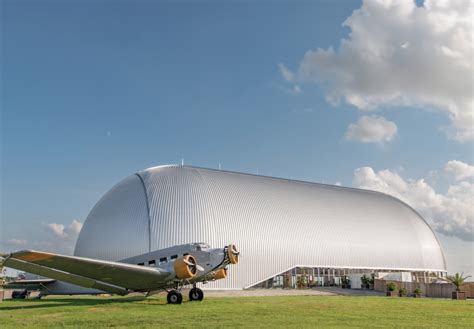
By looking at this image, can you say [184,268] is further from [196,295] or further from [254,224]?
[254,224]

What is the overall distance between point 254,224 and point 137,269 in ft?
107

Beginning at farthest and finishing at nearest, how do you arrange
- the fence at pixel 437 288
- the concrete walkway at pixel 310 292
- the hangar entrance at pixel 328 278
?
the hangar entrance at pixel 328 278 < the fence at pixel 437 288 < the concrete walkway at pixel 310 292

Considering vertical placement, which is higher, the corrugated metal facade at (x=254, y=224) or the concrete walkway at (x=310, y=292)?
the corrugated metal facade at (x=254, y=224)

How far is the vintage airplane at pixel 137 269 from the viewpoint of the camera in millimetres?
25125

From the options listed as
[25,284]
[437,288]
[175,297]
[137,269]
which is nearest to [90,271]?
[137,269]

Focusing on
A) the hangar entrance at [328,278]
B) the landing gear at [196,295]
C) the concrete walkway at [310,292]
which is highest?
the landing gear at [196,295]

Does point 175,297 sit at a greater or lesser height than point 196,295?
greater

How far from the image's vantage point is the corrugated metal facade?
2126 inches

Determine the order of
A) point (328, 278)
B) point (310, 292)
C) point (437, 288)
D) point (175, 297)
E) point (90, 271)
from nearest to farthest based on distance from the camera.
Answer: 1. point (90, 271)
2. point (175, 297)
3. point (310, 292)
4. point (437, 288)
5. point (328, 278)

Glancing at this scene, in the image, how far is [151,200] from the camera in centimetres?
5566

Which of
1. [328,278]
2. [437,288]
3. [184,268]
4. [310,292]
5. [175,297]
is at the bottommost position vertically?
[310,292]

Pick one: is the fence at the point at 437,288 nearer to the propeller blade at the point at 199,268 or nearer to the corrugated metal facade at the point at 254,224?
the corrugated metal facade at the point at 254,224

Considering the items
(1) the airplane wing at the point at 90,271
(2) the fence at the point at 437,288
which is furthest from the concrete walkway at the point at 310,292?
(1) the airplane wing at the point at 90,271

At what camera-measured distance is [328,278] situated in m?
65.4
